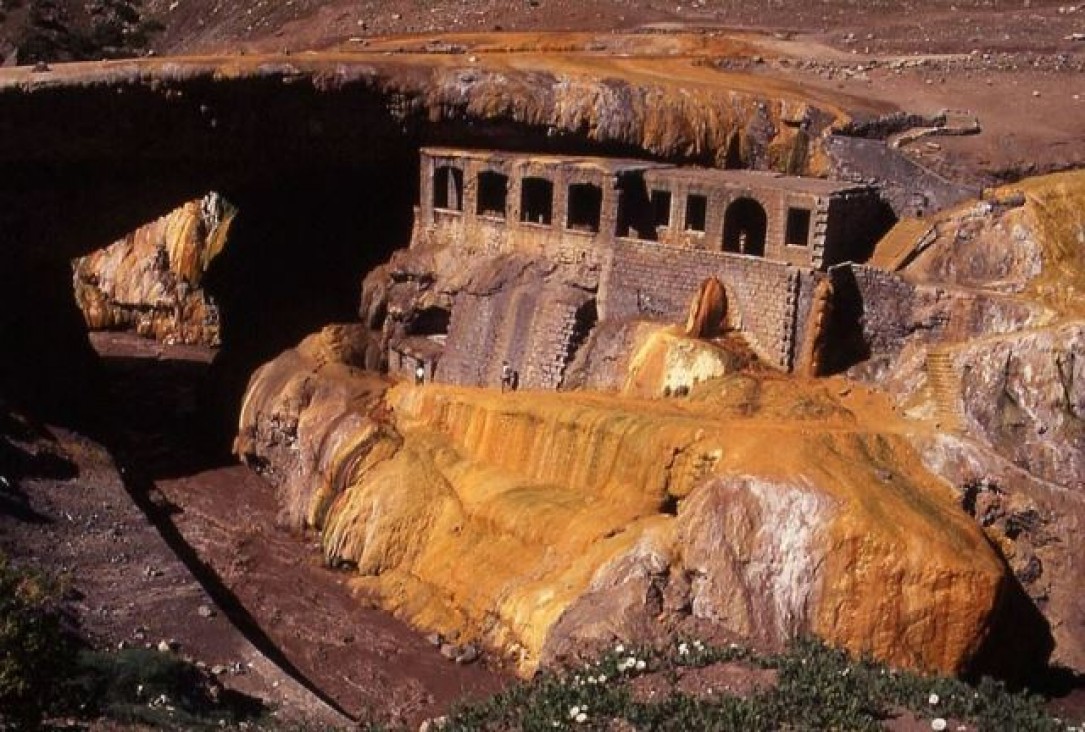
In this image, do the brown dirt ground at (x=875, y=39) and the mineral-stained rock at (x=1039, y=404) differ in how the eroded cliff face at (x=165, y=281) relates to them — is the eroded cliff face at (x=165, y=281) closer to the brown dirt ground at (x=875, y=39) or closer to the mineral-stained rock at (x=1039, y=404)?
the brown dirt ground at (x=875, y=39)

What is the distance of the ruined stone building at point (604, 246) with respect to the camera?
30.1 meters

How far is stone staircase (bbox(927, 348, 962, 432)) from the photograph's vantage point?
27.6 metres

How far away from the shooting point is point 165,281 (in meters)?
49.7

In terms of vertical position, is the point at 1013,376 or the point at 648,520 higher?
the point at 1013,376

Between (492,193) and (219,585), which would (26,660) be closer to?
(219,585)

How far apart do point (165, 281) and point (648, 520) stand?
1090 inches

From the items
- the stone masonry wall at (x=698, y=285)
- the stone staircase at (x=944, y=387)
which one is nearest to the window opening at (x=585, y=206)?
the stone masonry wall at (x=698, y=285)

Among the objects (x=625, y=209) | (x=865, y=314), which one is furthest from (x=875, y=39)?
(x=865, y=314)

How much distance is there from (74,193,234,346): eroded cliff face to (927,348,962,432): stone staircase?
27.2 metres

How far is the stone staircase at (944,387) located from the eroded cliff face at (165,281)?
2724 cm

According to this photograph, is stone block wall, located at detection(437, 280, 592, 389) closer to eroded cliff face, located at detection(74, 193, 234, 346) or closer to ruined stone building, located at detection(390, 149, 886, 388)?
ruined stone building, located at detection(390, 149, 886, 388)

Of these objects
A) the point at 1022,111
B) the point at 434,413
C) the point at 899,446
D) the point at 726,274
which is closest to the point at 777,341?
the point at 726,274

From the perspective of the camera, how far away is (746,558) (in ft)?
83.4

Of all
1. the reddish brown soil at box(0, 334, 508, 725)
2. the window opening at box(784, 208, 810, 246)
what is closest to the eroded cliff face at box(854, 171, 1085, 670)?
the window opening at box(784, 208, 810, 246)
